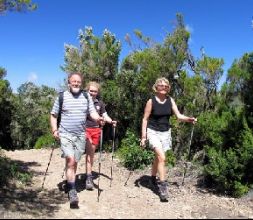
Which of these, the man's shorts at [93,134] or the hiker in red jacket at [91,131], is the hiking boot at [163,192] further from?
the man's shorts at [93,134]

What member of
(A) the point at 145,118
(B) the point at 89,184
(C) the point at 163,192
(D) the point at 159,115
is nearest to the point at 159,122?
(D) the point at 159,115

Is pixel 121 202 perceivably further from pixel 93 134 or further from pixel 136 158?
pixel 136 158

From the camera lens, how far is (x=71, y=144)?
751 cm

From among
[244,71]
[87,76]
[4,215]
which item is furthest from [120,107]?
[4,215]

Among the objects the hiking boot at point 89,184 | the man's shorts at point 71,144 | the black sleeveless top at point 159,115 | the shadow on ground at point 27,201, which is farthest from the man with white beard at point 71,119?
the black sleeveless top at point 159,115

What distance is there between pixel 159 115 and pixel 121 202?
1.60 m

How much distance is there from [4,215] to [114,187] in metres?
2.68

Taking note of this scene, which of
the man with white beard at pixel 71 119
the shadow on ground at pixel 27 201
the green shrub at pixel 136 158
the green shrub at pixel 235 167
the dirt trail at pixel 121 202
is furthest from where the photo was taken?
the green shrub at pixel 136 158

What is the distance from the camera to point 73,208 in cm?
715

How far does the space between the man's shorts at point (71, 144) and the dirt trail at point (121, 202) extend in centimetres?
80

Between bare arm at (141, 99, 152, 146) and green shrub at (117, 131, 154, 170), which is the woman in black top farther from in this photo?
green shrub at (117, 131, 154, 170)

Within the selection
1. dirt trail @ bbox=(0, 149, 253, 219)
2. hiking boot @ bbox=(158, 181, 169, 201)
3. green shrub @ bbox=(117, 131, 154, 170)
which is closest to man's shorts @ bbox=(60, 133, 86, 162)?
dirt trail @ bbox=(0, 149, 253, 219)

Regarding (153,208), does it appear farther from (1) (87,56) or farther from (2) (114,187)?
(1) (87,56)

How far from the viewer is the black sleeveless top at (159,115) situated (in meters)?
7.93
